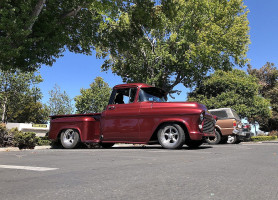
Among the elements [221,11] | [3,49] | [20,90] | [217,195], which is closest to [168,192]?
[217,195]

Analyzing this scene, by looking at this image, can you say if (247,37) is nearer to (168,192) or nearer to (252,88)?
(252,88)

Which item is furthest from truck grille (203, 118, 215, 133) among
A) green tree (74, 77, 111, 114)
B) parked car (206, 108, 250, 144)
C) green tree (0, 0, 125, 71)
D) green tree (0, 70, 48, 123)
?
green tree (74, 77, 111, 114)

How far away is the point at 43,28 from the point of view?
1272 cm

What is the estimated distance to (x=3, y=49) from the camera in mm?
10219

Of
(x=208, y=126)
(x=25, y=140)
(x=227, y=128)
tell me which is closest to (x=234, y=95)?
(x=227, y=128)

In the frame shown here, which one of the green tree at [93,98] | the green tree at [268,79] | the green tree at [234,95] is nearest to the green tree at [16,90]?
the green tree at [93,98]

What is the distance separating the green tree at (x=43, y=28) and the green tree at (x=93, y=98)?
3736cm

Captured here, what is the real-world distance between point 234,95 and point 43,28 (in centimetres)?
2349

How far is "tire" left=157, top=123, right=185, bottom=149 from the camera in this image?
28.1 feet

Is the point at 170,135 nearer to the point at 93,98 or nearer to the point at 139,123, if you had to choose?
the point at 139,123

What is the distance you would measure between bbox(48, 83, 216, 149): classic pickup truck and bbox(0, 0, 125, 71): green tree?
11.5 ft

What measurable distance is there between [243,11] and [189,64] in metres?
9.25

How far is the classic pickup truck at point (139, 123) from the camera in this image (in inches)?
337

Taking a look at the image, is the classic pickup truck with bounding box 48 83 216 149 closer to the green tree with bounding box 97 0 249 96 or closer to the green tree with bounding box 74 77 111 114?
the green tree with bounding box 97 0 249 96
